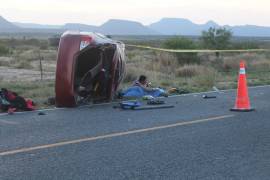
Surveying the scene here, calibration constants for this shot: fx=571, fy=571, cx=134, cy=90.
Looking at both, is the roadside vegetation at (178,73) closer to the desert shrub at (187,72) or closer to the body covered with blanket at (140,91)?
the desert shrub at (187,72)

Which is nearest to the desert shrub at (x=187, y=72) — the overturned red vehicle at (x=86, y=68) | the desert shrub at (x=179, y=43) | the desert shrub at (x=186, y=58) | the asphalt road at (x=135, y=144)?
the desert shrub at (x=186, y=58)

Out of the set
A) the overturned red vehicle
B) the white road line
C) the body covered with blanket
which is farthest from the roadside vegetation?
the white road line

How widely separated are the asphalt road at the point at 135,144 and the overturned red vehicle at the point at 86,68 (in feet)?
2.02

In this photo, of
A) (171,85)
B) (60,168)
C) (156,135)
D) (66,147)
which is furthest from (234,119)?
(171,85)

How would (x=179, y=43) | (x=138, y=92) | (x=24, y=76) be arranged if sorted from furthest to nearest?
1. (x=179, y=43)
2. (x=24, y=76)
3. (x=138, y=92)

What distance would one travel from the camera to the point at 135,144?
7.92 m

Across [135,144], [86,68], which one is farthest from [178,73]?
[135,144]

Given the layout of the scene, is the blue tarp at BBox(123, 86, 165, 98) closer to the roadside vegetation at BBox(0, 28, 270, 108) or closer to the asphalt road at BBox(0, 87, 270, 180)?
the roadside vegetation at BBox(0, 28, 270, 108)

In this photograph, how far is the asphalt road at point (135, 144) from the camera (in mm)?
6348

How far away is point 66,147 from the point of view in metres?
7.66

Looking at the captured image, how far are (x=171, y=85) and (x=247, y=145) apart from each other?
1021cm

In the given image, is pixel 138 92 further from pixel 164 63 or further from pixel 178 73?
pixel 164 63

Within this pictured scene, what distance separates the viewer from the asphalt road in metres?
6.35

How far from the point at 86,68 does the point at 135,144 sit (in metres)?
6.12
